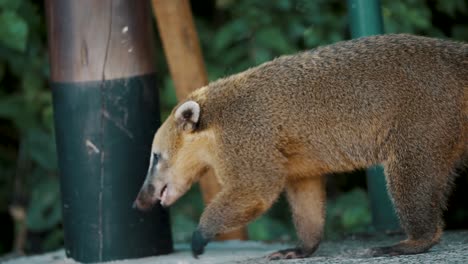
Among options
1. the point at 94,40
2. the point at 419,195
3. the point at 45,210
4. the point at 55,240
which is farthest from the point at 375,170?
the point at 55,240

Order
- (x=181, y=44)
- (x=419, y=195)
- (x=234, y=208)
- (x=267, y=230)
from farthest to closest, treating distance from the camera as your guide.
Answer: (x=267, y=230), (x=181, y=44), (x=234, y=208), (x=419, y=195)

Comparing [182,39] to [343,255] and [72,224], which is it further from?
[343,255]

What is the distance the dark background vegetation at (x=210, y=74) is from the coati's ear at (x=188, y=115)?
1.84 meters

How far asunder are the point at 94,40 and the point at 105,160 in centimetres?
68

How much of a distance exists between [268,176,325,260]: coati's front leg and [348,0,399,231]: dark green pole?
2.80 ft

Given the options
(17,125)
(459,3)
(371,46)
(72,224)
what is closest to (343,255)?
(371,46)

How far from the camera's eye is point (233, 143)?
5.90m

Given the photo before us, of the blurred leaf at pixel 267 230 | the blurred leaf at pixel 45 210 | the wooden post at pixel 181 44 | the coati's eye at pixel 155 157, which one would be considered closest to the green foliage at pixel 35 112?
the blurred leaf at pixel 45 210

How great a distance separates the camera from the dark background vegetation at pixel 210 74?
7949 millimetres

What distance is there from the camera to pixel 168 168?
20.4 ft

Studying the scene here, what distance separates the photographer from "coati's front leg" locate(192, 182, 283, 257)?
5.80 metres

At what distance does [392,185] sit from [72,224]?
193 cm

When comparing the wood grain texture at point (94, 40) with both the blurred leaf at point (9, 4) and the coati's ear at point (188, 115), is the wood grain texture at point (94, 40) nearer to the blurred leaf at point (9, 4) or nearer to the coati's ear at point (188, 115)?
the coati's ear at point (188, 115)

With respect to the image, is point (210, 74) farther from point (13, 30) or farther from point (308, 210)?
point (308, 210)
